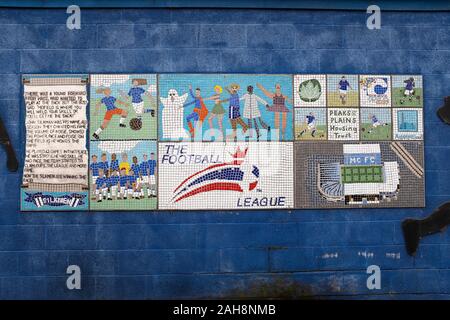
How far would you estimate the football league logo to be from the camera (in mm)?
7301

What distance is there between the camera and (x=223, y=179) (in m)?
7.33

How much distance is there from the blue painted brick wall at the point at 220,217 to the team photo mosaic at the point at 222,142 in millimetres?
159

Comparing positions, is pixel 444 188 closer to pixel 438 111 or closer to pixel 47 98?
pixel 438 111

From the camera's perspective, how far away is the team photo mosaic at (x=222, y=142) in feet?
23.8

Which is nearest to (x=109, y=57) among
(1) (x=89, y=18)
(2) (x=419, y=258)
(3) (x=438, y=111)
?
(1) (x=89, y=18)

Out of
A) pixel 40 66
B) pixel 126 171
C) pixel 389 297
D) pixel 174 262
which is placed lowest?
pixel 389 297

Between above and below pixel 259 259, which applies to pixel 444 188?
above

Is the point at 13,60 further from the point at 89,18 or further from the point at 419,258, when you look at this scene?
the point at 419,258

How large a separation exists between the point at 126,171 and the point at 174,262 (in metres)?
1.41

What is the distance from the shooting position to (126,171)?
7254 millimetres

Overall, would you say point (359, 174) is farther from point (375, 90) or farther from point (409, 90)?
point (409, 90)

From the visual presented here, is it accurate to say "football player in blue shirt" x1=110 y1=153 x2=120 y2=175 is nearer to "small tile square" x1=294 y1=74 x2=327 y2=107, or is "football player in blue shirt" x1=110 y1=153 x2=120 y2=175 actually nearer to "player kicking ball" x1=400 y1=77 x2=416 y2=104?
"small tile square" x1=294 y1=74 x2=327 y2=107

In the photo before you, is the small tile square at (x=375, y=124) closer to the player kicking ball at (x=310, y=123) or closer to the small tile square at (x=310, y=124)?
the small tile square at (x=310, y=124)

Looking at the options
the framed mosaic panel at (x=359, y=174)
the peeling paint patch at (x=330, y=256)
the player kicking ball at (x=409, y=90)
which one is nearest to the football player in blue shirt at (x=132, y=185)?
the framed mosaic panel at (x=359, y=174)
